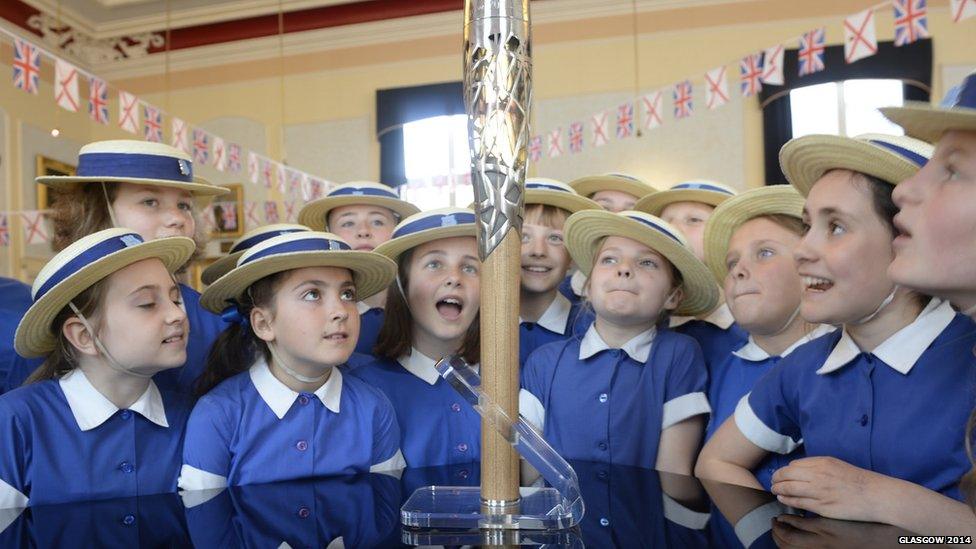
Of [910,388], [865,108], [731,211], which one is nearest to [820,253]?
[910,388]

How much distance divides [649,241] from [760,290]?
289 millimetres

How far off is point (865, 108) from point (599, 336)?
5647 mm

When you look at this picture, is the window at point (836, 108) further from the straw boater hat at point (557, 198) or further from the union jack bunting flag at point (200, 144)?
the straw boater hat at point (557, 198)

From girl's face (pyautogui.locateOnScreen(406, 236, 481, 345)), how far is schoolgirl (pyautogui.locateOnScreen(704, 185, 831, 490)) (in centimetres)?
63

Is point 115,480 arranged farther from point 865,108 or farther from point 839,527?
point 865,108

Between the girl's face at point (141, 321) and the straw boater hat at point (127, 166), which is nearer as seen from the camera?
the girl's face at point (141, 321)

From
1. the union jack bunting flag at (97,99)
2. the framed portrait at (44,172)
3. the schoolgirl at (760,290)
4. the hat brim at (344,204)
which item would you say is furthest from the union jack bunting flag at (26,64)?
the framed portrait at (44,172)

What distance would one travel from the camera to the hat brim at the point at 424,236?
91.6 inches

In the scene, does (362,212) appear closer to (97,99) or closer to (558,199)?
(558,199)

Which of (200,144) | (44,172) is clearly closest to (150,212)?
(200,144)

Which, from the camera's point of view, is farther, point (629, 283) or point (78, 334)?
point (629, 283)

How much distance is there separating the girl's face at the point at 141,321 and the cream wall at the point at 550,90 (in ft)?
19.8

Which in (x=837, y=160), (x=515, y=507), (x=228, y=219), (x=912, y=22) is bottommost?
(x=515, y=507)

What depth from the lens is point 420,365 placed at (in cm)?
234
